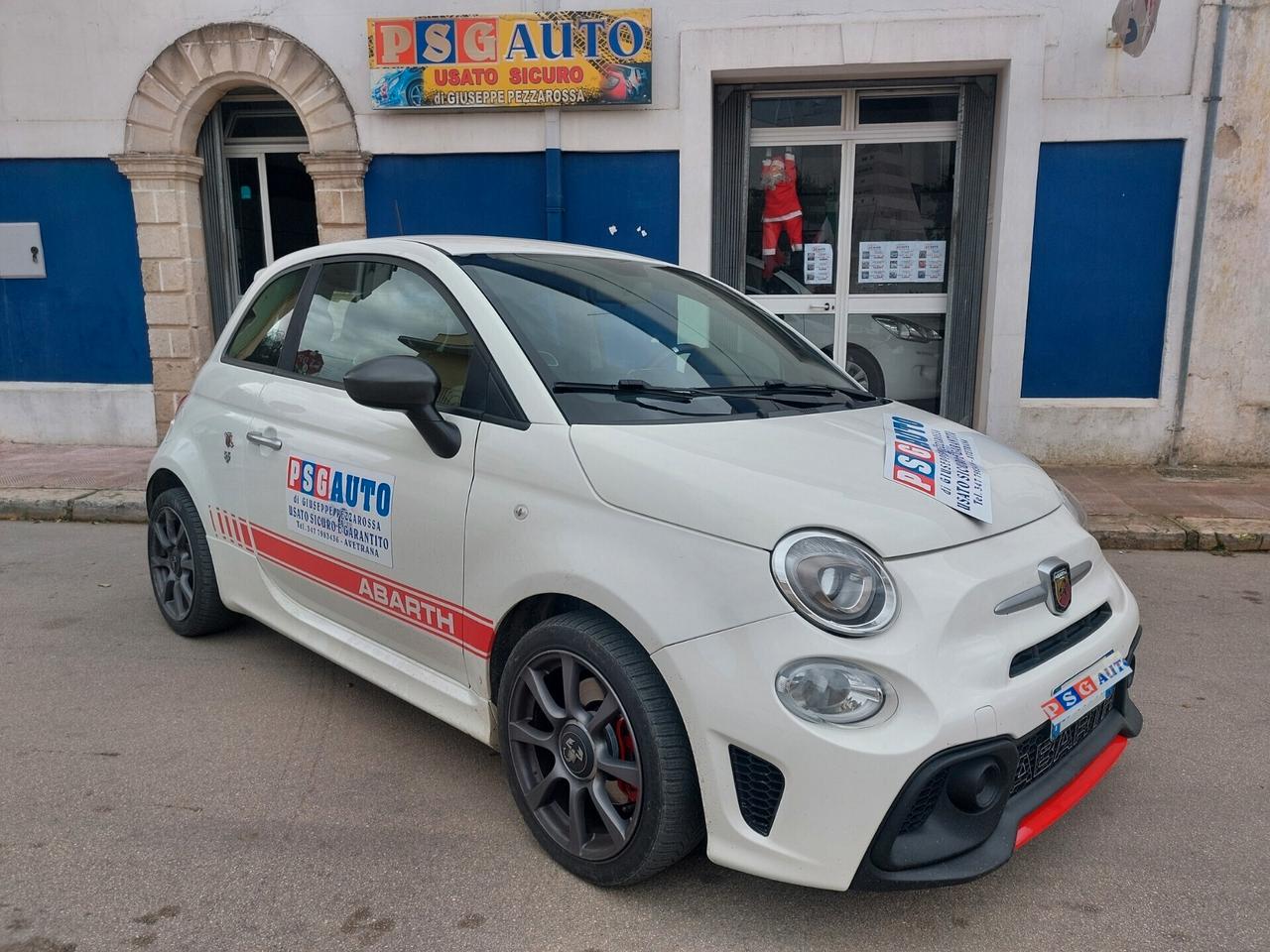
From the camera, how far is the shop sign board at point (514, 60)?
7.62 m

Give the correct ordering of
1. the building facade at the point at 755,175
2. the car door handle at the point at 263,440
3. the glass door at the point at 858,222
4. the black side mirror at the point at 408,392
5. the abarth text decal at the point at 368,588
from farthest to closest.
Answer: the glass door at the point at 858,222
the building facade at the point at 755,175
the car door handle at the point at 263,440
the abarth text decal at the point at 368,588
the black side mirror at the point at 408,392

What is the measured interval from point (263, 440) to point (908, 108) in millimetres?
6701

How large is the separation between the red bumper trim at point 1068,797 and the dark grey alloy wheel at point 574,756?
914 millimetres

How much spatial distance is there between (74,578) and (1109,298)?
768cm

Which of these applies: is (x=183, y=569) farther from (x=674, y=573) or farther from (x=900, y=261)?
(x=900, y=261)

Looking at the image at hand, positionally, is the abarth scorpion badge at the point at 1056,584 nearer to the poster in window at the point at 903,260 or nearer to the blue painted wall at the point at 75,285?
the poster in window at the point at 903,260

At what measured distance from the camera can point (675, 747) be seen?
2.17 metres

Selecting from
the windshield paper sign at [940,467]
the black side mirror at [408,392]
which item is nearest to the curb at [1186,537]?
the windshield paper sign at [940,467]

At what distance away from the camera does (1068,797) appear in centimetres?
233

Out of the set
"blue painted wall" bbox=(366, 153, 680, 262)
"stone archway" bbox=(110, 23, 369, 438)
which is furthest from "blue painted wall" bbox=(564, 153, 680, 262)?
"stone archway" bbox=(110, 23, 369, 438)

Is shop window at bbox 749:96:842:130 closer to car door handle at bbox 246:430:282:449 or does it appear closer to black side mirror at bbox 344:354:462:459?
car door handle at bbox 246:430:282:449

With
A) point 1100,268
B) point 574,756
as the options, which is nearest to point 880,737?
point 574,756

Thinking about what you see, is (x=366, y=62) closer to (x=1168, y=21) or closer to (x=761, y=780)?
(x=1168, y=21)

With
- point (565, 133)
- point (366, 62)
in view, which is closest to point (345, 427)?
point (565, 133)
